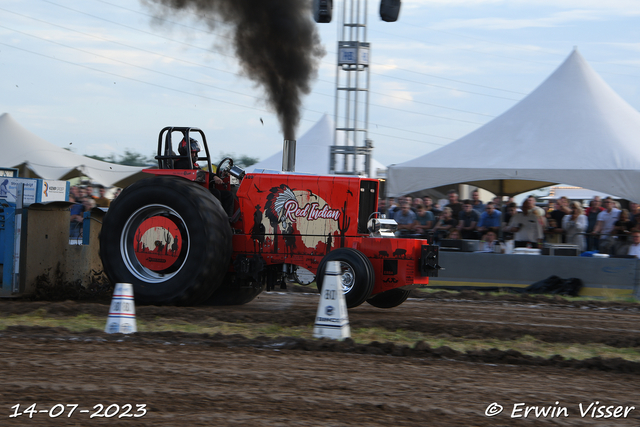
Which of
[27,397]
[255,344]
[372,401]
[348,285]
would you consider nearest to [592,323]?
[348,285]

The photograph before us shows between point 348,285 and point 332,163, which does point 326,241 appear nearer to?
point 348,285

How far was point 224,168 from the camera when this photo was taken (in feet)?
26.6

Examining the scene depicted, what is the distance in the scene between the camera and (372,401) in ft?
13.7

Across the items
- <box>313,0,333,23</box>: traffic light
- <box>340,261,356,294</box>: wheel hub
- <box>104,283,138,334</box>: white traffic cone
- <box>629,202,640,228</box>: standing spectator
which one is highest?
<box>313,0,333,23</box>: traffic light

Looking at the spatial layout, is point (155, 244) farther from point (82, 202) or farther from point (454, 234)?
point (82, 202)

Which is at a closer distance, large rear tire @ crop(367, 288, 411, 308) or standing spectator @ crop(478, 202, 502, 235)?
large rear tire @ crop(367, 288, 411, 308)

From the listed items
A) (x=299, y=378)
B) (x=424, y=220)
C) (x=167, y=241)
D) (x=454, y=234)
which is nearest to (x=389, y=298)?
(x=167, y=241)

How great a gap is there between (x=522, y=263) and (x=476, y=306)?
2.23 metres

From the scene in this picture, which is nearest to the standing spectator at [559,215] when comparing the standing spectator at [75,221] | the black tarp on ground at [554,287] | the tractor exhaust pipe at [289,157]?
the black tarp on ground at [554,287]

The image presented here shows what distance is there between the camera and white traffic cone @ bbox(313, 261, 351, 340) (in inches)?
239

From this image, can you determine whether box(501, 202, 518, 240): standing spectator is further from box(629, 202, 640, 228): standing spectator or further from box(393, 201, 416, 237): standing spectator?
box(629, 202, 640, 228): standing spectator

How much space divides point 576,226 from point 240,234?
6.63m

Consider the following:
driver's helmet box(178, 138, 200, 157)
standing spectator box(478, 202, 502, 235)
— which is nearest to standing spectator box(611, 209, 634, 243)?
standing spectator box(478, 202, 502, 235)

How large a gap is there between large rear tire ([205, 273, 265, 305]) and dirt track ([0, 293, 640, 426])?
2.82 feet
